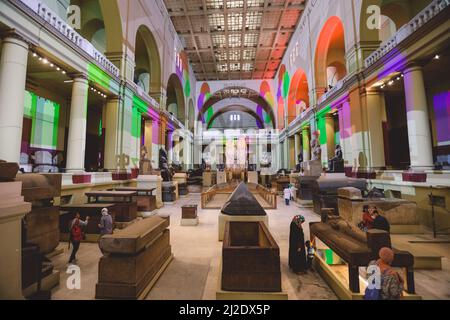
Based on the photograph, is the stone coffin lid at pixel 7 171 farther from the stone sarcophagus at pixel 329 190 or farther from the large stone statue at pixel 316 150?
the large stone statue at pixel 316 150

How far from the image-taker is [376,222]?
4.10 meters

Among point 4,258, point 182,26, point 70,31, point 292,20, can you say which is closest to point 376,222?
point 4,258

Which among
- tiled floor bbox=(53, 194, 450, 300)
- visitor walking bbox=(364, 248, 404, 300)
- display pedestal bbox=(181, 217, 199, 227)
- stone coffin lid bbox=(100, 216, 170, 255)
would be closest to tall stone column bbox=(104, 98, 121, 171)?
display pedestal bbox=(181, 217, 199, 227)

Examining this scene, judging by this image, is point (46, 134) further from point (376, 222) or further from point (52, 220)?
point (376, 222)

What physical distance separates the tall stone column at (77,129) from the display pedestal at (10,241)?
648 cm

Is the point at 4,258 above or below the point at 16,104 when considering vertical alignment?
below

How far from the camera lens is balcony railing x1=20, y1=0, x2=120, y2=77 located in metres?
6.23

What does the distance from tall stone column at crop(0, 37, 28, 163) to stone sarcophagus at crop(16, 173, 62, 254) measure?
6.61ft

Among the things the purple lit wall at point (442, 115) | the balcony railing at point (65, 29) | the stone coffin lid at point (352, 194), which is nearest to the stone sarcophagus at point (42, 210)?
the balcony railing at point (65, 29)

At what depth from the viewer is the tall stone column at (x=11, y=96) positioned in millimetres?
5426

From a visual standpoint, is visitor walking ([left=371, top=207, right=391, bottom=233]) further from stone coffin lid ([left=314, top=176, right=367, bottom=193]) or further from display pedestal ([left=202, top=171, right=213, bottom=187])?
display pedestal ([left=202, top=171, right=213, bottom=187])

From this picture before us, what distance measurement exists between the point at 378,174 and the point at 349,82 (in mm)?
4992

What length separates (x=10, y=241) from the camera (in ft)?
7.59

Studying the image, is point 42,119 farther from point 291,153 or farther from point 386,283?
point 291,153
